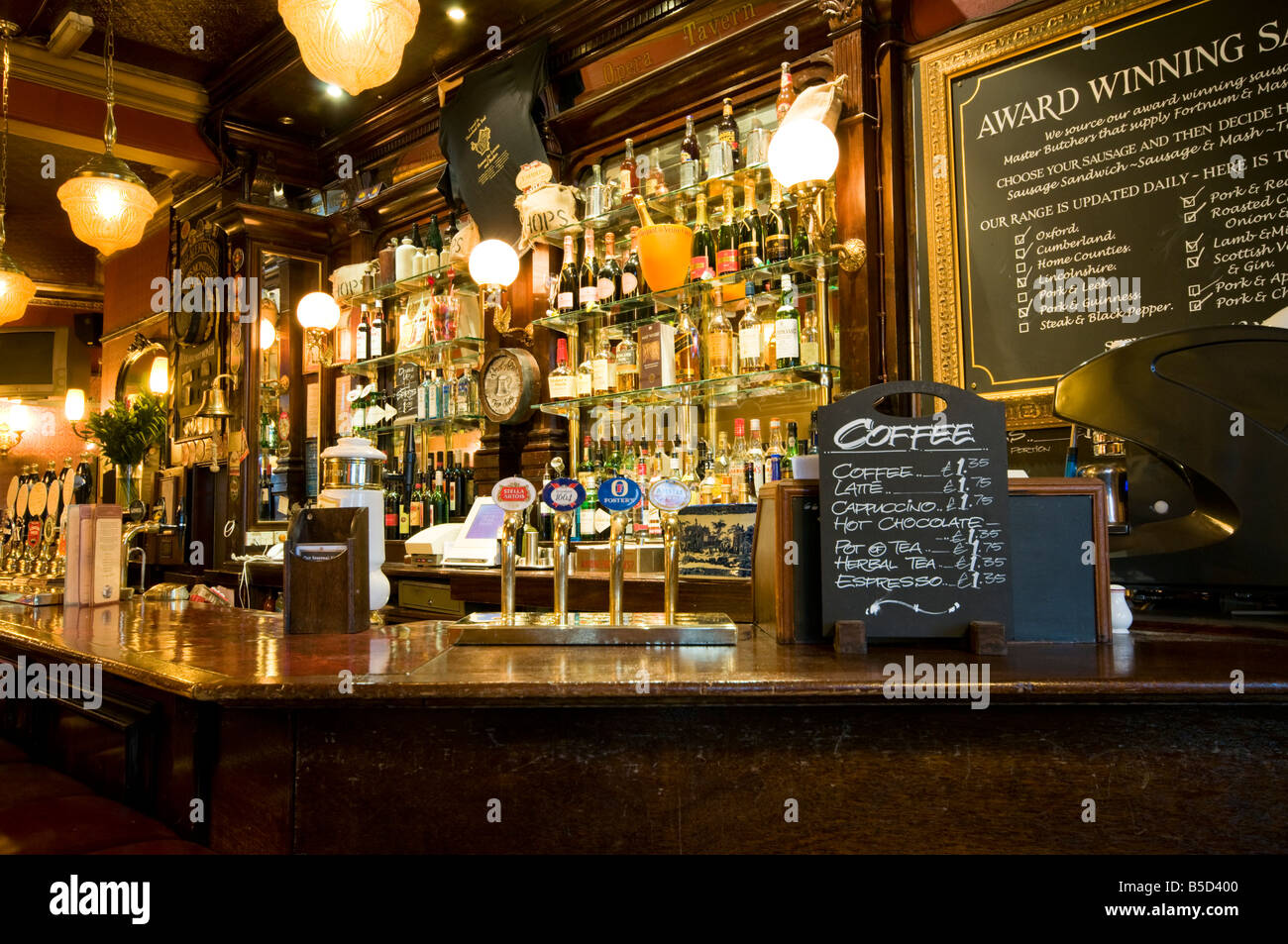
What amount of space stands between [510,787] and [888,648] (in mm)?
532

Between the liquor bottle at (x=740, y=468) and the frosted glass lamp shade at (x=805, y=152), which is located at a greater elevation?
the frosted glass lamp shade at (x=805, y=152)

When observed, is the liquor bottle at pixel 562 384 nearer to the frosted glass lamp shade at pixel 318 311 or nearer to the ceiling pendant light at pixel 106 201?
the frosted glass lamp shade at pixel 318 311

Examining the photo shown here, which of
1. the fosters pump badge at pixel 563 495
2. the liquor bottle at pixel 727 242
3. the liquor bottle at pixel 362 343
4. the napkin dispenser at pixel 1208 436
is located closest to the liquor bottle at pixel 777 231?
the liquor bottle at pixel 727 242

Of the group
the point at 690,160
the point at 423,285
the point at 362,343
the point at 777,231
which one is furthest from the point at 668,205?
the point at 362,343

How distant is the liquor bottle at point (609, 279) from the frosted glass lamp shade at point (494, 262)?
414mm

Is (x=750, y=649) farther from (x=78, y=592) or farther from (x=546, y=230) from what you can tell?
(x=546, y=230)

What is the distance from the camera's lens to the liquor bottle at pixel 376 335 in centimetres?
499

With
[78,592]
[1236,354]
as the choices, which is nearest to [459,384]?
[78,592]

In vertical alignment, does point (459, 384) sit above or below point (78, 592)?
above

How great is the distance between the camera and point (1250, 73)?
8.15 feet

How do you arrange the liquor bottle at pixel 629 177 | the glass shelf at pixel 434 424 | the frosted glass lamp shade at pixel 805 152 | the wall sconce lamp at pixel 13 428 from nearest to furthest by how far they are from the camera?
the frosted glass lamp shade at pixel 805 152 < the liquor bottle at pixel 629 177 < the glass shelf at pixel 434 424 < the wall sconce lamp at pixel 13 428

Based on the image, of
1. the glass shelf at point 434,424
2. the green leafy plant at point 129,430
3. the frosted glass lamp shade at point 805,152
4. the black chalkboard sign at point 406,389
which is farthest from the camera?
the black chalkboard sign at point 406,389

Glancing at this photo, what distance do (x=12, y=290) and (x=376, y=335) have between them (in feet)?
5.93

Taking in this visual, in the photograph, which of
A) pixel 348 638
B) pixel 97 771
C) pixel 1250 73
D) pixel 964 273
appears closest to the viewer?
pixel 348 638
